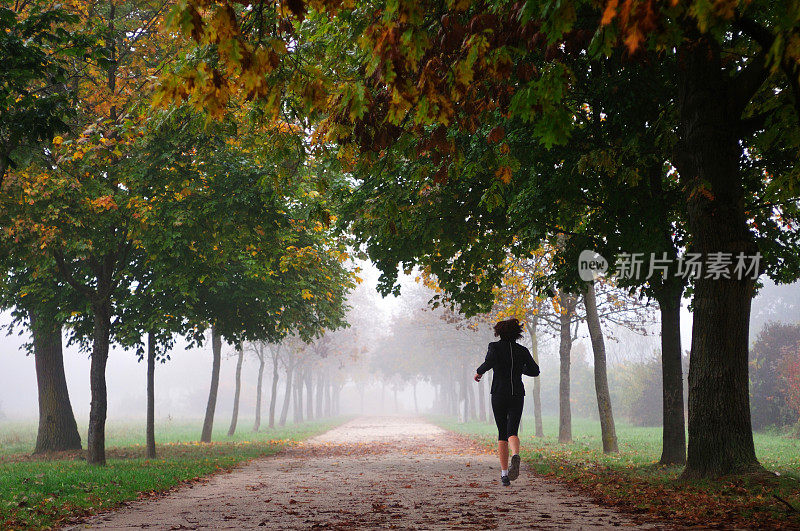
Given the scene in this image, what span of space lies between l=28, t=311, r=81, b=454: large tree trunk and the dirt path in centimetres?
809

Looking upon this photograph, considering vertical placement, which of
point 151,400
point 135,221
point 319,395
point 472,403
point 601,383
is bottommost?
point 319,395

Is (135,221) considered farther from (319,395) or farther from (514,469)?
(319,395)

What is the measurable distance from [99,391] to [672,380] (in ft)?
38.2

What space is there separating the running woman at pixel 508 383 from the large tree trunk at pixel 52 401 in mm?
13459

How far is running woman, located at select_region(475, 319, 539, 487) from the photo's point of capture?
809cm

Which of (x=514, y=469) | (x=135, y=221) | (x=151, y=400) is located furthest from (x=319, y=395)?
(x=514, y=469)

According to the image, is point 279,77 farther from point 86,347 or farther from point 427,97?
point 86,347

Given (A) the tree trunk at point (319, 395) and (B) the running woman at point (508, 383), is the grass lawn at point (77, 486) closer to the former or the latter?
(B) the running woman at point (508, 383)

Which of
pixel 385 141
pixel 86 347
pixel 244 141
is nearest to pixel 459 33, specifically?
pixel 385 141

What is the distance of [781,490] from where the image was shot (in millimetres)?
6551

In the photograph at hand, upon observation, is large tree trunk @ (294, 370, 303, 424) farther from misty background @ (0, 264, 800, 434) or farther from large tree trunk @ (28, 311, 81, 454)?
large tree trunk @ (28, 311, 81, 454)

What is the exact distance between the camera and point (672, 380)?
10.9 metres

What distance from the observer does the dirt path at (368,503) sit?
5867mm

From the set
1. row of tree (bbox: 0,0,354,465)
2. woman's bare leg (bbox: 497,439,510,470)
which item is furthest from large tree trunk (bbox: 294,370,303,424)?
woman's bare leg (bbox: 497,439,510,470)
